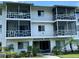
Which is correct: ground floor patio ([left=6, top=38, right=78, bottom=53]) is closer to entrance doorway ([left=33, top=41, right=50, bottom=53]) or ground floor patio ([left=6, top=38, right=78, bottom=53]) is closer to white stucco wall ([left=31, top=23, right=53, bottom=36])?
entrance doorway ([left=33, top=41, right=50, bottom=53])

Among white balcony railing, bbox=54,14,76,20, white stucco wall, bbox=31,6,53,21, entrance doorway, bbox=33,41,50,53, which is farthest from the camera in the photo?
entrance doorway, bbox=33,41,50,53

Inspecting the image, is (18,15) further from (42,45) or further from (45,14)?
(42,45)

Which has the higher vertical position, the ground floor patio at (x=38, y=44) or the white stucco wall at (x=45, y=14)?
the white stucco wall at (x=45, y=14)

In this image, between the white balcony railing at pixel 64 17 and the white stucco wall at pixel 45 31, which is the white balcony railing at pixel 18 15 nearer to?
the white stucco wall at pixel 45 31

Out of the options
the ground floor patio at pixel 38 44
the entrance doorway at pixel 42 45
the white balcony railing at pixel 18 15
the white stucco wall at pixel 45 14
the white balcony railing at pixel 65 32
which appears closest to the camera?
the white balcony railing at pixel 18 15

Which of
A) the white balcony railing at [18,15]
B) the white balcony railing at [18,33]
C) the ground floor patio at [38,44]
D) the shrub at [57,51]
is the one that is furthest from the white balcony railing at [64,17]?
the white balcony railing at [18,33]

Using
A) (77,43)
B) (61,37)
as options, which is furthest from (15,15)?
(77,43)

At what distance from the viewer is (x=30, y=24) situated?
104ft

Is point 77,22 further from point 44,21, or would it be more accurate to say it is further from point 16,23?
point 16,23

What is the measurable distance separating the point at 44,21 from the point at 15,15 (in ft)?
16.9

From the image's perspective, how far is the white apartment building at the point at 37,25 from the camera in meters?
30.7

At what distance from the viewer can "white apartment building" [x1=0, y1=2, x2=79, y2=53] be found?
30.7 metres

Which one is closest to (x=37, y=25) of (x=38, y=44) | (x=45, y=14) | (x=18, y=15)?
(x=45, y=14)

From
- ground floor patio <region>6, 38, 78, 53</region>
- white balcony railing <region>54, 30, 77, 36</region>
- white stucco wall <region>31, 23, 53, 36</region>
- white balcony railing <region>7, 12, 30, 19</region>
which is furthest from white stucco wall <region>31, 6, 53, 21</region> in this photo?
ground floor patio <region>6, 38, 78, 53</region>
